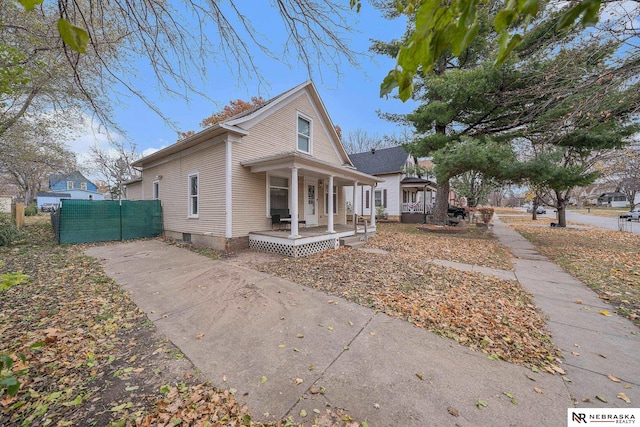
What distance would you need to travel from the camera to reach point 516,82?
9547 mm

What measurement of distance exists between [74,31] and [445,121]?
13429mm

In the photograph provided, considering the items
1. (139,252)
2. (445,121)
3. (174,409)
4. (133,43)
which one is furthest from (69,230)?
(445,121)

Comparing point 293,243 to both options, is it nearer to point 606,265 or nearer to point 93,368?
point 93,368

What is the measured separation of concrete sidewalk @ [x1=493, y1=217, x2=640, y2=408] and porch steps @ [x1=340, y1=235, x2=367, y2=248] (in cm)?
516

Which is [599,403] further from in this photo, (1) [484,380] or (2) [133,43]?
(2) [133,43]

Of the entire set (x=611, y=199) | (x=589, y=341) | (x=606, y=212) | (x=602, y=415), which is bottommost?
(x=602, y=415)

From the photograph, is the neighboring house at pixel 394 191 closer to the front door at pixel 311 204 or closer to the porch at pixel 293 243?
the front door at pixel 311 204

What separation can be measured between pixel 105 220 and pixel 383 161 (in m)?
18.4

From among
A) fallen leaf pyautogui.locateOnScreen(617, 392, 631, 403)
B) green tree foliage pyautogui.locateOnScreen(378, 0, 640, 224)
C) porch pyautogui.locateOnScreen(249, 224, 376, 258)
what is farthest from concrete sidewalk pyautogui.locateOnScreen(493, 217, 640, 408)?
porch pyautogui.locateOnScreen(249, 224, 376, 258)

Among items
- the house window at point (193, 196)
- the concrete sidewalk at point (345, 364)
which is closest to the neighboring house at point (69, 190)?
the house window at point (193, 196)

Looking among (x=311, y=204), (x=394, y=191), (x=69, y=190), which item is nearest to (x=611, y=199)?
(x=394, y=191)

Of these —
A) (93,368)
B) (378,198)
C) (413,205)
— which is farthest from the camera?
(378,198)

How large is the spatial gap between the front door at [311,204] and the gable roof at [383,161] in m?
9.89

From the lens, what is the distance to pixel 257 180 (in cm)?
902
